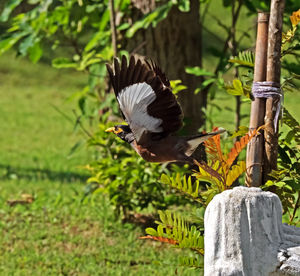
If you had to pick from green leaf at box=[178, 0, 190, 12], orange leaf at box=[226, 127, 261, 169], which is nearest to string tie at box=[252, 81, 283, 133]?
orange leaf at box=[226, 127, 261, 169]

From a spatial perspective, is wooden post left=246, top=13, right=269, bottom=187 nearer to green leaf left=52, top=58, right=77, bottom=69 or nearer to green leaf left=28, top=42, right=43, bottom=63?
green leaf left=52, top=58, right=77, bottom=69

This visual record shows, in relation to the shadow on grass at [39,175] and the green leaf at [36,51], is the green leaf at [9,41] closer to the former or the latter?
the green leaf at [36,51]

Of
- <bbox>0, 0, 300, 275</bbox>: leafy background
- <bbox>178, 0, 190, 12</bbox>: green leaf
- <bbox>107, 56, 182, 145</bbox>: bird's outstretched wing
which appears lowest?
<bbox>0, 0, 300, 275</bbox>: leafy background

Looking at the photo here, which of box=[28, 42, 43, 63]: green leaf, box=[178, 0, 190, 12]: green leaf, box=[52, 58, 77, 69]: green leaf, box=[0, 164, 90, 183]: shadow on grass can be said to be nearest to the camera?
box=[178, 0, 190, 12]: green leaf

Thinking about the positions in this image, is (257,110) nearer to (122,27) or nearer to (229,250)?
(229,250)

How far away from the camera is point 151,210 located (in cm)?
475

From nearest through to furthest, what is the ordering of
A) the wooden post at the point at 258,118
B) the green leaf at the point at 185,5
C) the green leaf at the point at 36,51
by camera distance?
the wooden post at the point at 258,118 < the green leaf at the point at 185,5 < the green leaf at the point at 36,51

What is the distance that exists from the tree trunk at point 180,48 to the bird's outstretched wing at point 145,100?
101 inches

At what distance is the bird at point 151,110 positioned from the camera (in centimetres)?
208

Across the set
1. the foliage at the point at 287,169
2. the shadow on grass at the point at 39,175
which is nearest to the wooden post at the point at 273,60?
the foliage at the point at 287,169

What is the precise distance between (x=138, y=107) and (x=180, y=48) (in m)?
2.85

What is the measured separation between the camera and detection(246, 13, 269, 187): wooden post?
220cm

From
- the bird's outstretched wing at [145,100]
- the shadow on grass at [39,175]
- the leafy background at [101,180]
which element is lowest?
the shadow on grass at [39,175]

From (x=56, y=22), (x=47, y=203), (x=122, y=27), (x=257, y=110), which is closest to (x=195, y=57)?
(x=122, y=27)
